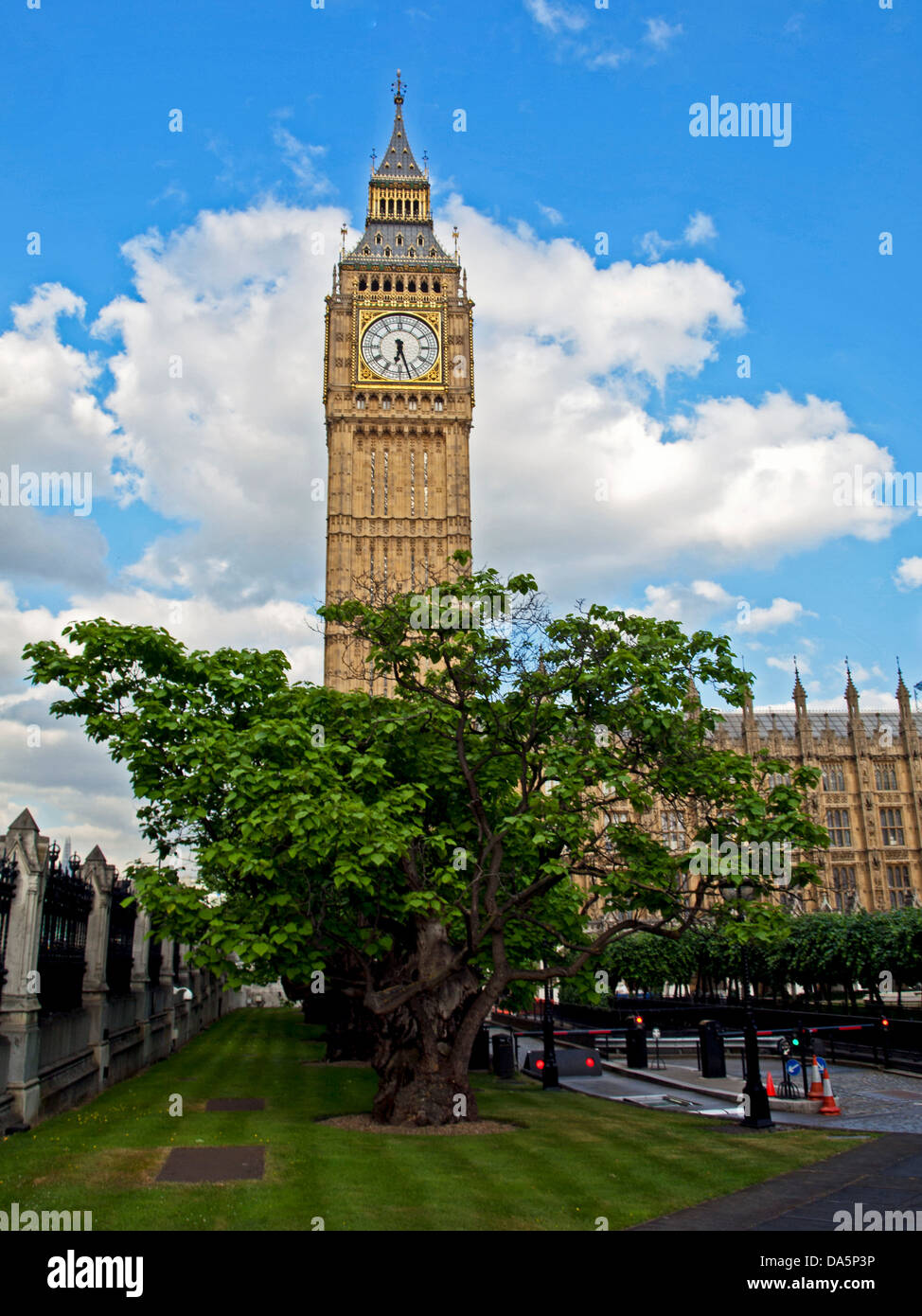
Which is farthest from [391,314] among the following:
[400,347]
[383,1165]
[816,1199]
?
[816,1199]

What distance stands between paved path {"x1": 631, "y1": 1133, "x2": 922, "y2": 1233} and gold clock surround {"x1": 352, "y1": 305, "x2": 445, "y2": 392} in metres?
68.9

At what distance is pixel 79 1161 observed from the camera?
12398 mm

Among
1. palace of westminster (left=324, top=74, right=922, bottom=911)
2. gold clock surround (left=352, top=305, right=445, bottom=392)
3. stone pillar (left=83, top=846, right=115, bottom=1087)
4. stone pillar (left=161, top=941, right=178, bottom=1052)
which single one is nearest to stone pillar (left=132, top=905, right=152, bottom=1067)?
stone pillar (left=161, top=941, right=178, bottom=1052)

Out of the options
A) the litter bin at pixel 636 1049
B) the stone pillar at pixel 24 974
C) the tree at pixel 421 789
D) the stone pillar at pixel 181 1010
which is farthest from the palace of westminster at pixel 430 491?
the stone pillar at pixel 24 974

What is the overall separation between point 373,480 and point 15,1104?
210ft

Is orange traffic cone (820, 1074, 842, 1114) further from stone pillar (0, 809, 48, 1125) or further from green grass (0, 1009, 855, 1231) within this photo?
stone pillar (0, 809, 48, 1125)

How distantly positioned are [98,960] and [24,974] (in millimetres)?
5349

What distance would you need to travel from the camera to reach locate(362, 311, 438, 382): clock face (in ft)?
252

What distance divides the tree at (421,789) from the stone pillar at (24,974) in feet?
5.34

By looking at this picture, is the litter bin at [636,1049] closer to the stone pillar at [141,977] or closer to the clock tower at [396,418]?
the stone pillar at [141,977]

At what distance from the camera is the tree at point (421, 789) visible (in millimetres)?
15172

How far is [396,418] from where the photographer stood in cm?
7588

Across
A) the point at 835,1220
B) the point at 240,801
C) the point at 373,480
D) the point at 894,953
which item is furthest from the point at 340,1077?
the point at 373,480
